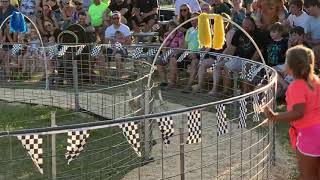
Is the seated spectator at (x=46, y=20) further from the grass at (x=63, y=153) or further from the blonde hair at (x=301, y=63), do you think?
the blonde hair at (x=301, y=63)

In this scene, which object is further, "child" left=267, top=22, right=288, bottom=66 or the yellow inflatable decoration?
"child" left=267, top=22, right=288, bottom=66

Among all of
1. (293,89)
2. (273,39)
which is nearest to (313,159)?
(293,89)

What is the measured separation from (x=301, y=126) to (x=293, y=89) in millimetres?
372

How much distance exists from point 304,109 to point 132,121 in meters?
1.66

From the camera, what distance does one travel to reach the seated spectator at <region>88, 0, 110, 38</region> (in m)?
15.5

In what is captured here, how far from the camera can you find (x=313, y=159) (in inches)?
217

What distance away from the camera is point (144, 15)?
16.2 metres

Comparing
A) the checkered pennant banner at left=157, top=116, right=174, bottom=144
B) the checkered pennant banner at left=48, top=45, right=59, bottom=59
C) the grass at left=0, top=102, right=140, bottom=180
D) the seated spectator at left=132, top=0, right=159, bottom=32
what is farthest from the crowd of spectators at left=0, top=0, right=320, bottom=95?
the checkered pennant banner at left=157, top=116, right=174, bottom=144

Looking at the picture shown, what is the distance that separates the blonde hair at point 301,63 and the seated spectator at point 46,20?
1060 cm

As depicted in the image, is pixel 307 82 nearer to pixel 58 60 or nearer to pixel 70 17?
pixel 58 60

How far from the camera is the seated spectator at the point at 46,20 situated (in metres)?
15.3

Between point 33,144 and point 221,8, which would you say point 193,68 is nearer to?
point 221,8

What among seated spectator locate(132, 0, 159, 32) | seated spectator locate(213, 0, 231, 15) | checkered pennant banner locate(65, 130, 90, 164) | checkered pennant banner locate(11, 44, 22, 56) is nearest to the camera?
checkered pennant banner locate(65, 130, 90, 164)

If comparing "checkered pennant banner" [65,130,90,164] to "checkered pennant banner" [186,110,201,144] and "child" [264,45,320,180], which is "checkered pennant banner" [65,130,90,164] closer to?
"checkered pennant banner" [186,110,201,144]
